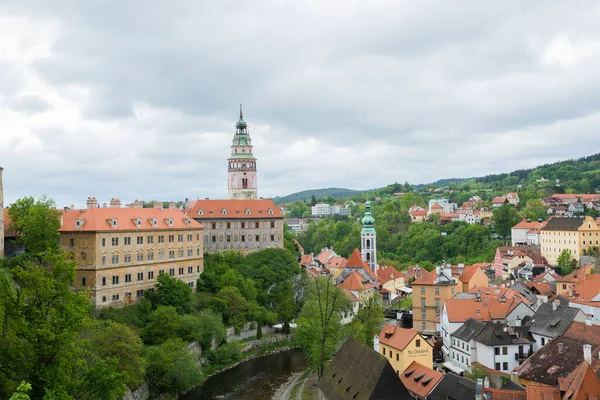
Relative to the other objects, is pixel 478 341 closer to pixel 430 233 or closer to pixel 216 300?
pixel 216 300

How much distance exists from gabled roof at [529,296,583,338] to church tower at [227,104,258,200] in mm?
50210

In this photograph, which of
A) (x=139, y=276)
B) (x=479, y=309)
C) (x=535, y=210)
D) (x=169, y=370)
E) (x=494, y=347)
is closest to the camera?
(x=494, y=347)

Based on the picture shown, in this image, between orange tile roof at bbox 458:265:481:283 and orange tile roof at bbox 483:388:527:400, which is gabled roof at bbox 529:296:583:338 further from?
orange tile roof at bbox 458:265:481:283

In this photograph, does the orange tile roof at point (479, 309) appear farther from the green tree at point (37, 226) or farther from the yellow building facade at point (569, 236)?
the yellow building facade at point (569, 236)

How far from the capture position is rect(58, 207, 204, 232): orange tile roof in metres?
54.8

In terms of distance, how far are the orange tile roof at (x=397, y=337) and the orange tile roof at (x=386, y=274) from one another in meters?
49.5

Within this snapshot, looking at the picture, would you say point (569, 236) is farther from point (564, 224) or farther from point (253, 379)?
point (253, 379)

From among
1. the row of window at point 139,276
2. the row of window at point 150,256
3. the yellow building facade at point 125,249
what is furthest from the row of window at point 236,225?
the row of window at point 139,276

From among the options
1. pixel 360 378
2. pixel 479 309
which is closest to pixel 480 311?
pixel 479 309

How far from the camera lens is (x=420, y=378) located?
39.2 metres

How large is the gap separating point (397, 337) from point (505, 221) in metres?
84.2

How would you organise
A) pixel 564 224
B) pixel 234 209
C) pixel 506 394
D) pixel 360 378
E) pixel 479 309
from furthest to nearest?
pixel 564 224, pixel 234 209, pixel 479 309, pixel 360 378, pixel 506 394

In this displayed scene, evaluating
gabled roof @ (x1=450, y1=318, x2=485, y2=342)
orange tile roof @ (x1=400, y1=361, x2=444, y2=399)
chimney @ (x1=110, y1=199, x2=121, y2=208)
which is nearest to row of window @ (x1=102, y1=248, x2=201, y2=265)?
chimney @ (x1=110, y1=199, x2=121, y2=208)

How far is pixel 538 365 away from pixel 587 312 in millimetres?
13478
